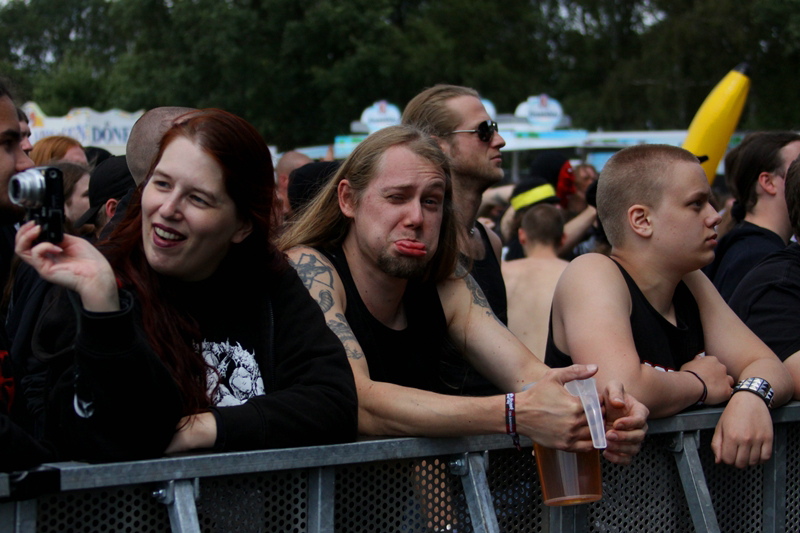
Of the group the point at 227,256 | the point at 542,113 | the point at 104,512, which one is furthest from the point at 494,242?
the point at 542,113

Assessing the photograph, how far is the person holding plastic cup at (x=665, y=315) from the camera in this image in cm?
289

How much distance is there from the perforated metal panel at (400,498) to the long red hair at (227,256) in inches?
16.9

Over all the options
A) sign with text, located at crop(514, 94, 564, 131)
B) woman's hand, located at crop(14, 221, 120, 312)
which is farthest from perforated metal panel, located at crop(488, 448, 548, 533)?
sign with text, located at crop(514, 94, 564, 131)

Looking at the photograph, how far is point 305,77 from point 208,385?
35.7m

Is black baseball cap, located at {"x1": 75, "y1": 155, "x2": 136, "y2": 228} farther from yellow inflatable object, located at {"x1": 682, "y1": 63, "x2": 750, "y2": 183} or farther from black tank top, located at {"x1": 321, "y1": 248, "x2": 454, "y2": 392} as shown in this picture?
yellow inflatable object, located at {"x1": 682, "y1": 63, "x2": 750, "y2": 183}

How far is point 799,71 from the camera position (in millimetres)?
31594

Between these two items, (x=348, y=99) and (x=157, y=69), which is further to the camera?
(x=157, y=69)

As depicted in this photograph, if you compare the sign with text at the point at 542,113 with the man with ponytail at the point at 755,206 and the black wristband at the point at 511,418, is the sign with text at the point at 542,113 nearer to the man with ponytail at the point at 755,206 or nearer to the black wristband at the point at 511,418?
the man with ponytail at the point at 755,206

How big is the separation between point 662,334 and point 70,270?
2.00 meters

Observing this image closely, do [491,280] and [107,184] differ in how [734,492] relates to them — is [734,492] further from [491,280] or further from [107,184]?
[107,184]

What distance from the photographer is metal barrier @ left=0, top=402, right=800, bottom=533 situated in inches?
80.0

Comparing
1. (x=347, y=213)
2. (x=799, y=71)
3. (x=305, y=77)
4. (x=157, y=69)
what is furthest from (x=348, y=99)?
(x=347, y=213)

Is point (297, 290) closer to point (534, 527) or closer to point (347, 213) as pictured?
point (347, 213)

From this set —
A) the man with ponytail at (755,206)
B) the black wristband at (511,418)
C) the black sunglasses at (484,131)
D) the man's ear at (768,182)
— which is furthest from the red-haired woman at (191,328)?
the man's ear at (768,182)
